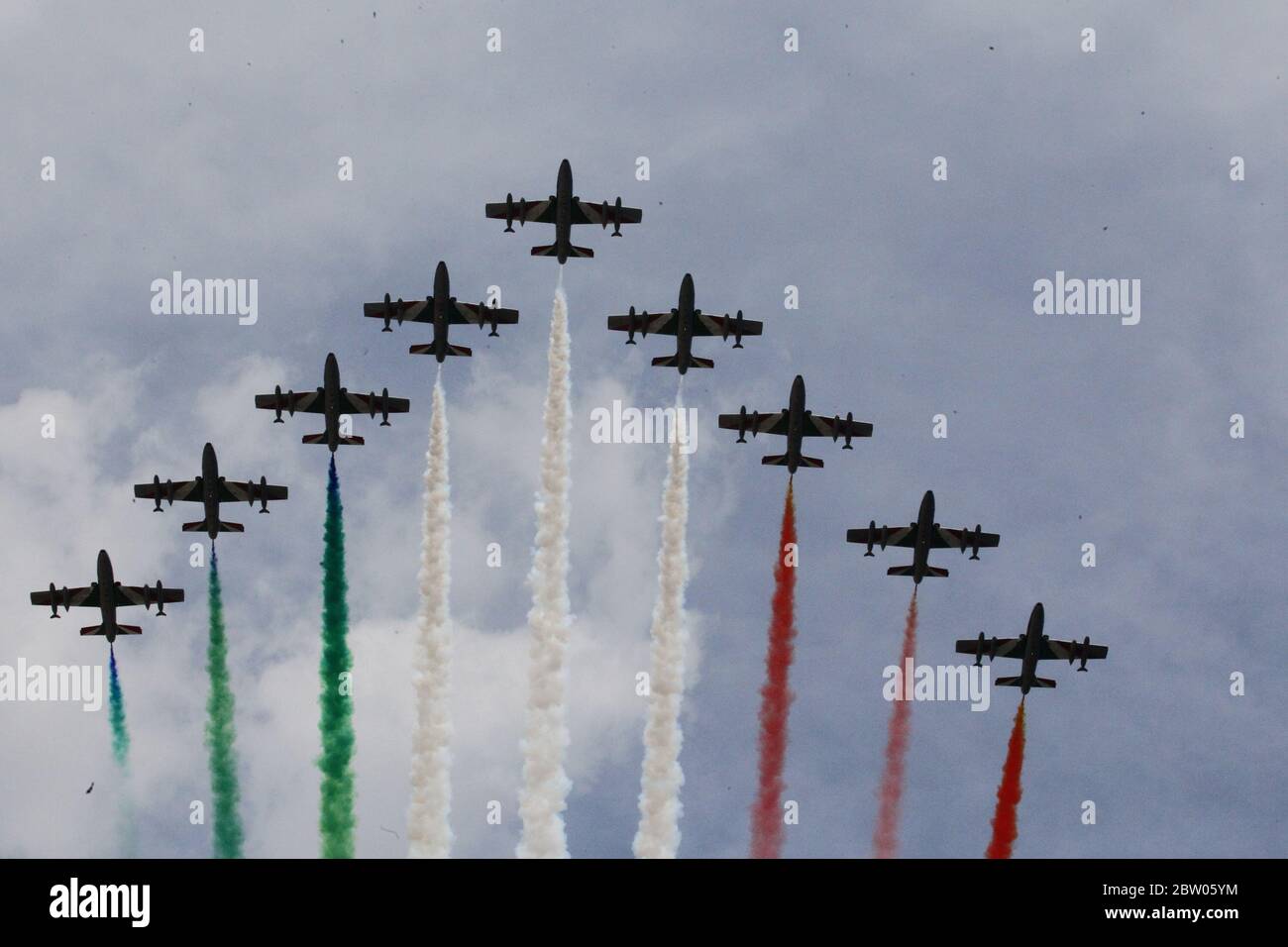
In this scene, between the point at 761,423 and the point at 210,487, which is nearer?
the point at 210,487

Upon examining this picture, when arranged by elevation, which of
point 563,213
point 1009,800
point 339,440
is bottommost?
point 1009,800

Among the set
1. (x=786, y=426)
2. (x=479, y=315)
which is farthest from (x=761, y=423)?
(x=479, y=315)

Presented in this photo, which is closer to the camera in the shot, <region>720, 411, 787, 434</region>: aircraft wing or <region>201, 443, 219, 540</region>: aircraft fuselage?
<region>201, 443, 219, 540</region>: aircraft fuselage

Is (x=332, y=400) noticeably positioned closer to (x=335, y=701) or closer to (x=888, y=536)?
(x=335, y=701)

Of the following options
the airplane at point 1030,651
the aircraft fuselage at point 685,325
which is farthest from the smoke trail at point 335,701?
the airplane at point 1030,651

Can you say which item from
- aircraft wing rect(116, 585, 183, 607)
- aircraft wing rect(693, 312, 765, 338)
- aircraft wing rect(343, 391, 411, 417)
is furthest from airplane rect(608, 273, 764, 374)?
aircraft wing rect(116, 585, 183, 607)

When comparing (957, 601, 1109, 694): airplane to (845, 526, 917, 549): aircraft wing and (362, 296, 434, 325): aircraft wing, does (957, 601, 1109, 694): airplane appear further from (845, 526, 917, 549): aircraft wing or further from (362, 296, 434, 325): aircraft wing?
(362, 296, 434, 325): aircraft wing
